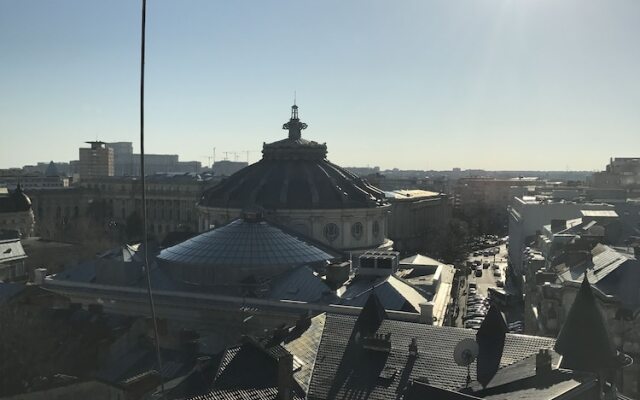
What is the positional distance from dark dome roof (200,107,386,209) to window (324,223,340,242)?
5.91ft

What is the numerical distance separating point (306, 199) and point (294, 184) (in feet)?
8.79

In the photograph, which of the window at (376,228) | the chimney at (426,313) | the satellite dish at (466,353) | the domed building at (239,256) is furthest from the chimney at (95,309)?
the window at (376,228)

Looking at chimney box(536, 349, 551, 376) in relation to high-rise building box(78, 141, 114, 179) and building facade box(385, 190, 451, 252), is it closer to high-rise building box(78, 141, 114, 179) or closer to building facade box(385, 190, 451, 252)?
building facade box(385, 190, 451, 252)

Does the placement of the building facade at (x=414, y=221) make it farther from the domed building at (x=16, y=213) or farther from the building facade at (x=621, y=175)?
the domed building at (x=16, y=213)

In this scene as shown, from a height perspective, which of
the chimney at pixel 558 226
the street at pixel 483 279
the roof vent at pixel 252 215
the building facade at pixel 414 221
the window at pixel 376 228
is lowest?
the street at pixel 483 279

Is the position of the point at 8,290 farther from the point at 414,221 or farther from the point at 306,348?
the point at 414,221

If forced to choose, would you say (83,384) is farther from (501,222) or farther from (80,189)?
(501,222)

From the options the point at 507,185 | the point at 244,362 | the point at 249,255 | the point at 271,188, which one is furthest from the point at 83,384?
the point at 507,185

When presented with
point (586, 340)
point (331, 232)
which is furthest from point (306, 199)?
point (586, 340)

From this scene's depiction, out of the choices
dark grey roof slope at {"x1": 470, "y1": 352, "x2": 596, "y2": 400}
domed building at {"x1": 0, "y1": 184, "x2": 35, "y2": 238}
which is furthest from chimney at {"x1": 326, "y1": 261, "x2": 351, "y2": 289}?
domed building at {"x1": 0, "y1": 184, "x2": 35, "y2": 238}

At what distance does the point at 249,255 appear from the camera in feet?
150

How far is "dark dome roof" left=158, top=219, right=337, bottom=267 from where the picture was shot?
148 ft

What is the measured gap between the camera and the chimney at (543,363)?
2023cm

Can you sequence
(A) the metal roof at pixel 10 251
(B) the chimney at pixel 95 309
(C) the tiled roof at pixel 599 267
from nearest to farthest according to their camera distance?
(B) the chimney at pixel 95 309
(C) the tiled roof at pixel 599 267
(A) the metal roof at pixel 10 251
